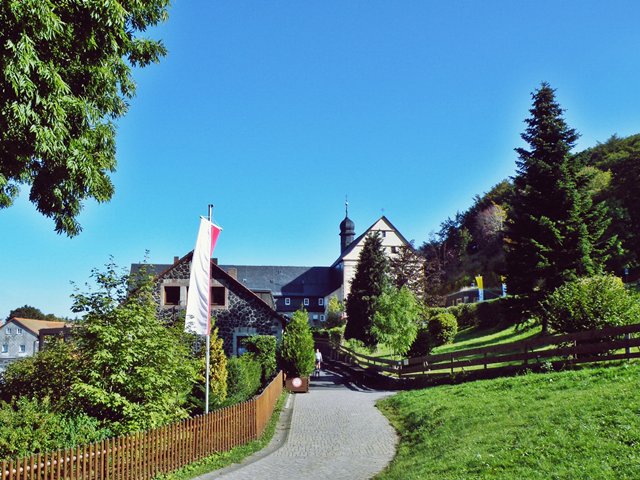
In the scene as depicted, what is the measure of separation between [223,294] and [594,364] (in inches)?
777

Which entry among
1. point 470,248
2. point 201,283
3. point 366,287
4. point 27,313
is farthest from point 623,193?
point 27,313

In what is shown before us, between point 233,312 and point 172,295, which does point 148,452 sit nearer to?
point 233,312

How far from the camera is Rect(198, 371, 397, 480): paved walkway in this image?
10.9 metres

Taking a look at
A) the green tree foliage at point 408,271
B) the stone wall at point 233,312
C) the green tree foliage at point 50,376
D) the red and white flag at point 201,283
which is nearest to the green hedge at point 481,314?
the green tree foliage at point 408,271

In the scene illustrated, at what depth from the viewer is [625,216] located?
42844mm

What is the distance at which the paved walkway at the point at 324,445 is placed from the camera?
35.8ft

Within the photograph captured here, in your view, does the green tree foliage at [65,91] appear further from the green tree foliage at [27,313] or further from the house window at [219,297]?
the green tree foliage at [27,313]

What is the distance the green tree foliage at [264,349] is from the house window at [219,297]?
Answer: 9.62 feet

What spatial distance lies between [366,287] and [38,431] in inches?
1669

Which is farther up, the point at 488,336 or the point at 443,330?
the point at 443,330

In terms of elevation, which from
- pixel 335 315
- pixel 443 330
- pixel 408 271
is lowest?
pixel 443 330

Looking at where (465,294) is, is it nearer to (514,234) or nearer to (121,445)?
(514,234)

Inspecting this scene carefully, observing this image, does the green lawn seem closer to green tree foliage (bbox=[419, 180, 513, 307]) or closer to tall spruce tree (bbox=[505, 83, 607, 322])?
tall spruce tree (bbox=[505, 83, 607, 322])

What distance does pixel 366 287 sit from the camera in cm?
5103
